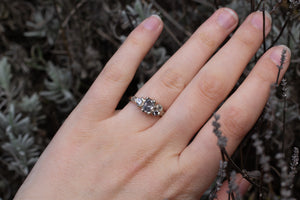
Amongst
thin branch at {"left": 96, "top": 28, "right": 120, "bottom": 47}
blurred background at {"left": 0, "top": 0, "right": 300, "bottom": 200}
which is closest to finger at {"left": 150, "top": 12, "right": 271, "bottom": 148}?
blurred background at {"left": 0, "top": 0, "right": 300, "bottom": 200}

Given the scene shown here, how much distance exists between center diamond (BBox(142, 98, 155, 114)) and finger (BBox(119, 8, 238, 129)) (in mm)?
46

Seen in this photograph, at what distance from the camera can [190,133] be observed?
1798 mm

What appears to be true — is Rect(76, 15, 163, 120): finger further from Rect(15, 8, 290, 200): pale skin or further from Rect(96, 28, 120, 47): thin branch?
Rect(96, 28, 120, 47): thin branch

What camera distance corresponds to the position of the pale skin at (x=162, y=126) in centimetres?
169

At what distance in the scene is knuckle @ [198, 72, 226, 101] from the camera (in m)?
1.82

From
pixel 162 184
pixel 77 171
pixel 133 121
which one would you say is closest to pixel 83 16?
pixel 133 121

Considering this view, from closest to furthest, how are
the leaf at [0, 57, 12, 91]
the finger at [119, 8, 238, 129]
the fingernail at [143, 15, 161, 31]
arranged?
the finger at [119, 8, 238, 129]
the fingernail at [143, 15, 161, 31]
the leaf at [0, 57, 12, 91]

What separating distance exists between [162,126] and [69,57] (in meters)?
1.26

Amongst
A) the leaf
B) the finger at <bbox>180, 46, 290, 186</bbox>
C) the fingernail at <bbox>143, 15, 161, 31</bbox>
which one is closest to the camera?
the finger at <bbox>180, 46, 290, 186</bbox>

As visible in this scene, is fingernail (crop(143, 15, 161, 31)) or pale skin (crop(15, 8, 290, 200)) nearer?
pale skin (crop(15, 8, 290, 200))

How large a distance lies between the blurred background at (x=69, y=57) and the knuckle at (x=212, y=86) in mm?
563

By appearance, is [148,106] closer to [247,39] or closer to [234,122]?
[234,122]

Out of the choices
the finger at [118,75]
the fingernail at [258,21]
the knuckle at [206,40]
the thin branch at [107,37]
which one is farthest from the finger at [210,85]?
the thin branch at [107,37]

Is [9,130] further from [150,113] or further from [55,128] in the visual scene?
[150,113]
